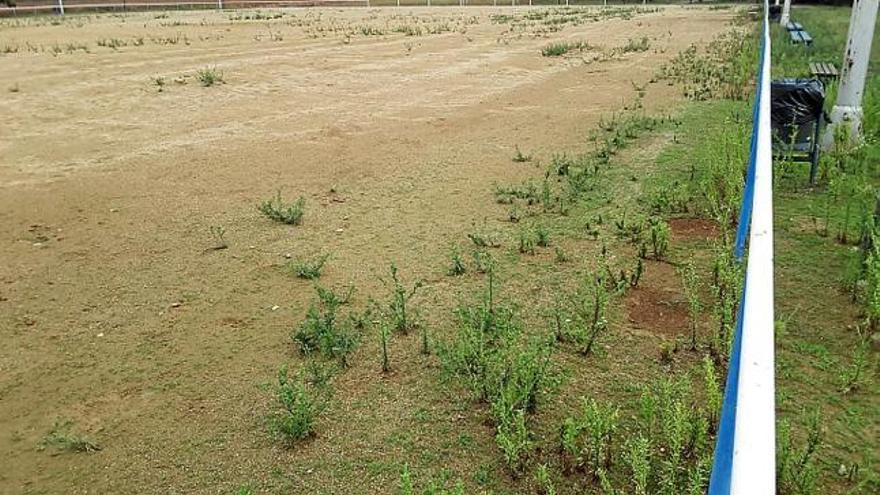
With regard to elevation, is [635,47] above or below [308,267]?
above

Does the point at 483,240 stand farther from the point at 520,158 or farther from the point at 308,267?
the point at 520,158

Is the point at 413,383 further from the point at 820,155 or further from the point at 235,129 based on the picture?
the point at 235,129

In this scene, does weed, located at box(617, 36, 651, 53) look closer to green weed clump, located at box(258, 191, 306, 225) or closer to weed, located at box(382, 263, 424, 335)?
green weed clump, located at box(258, 191, 306, 225)

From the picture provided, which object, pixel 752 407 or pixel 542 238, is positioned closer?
pixel 752 407

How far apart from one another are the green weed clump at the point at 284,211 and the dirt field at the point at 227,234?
0.17m

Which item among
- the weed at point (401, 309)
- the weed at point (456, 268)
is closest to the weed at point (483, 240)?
the weed at point (456, 268)

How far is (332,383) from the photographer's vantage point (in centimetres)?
367

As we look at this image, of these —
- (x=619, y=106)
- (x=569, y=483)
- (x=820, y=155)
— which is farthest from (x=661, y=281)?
(x=619, y=106)

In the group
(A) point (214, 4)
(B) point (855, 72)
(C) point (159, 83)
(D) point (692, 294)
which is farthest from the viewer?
(A) point (214, 4)

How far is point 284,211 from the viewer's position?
6.06m

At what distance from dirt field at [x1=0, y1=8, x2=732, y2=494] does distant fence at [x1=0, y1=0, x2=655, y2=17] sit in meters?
24.5

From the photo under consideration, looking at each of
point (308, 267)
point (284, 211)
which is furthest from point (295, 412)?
point (284, 211)

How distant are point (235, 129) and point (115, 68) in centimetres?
697

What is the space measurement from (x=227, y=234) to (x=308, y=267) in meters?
1.11
